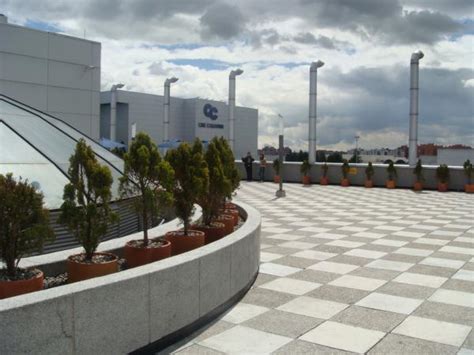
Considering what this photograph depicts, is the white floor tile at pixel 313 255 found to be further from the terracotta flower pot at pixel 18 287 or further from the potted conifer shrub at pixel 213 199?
the terracotta flower pot at pixel 18 287

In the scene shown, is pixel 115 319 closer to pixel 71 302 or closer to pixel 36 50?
pixel 71 302

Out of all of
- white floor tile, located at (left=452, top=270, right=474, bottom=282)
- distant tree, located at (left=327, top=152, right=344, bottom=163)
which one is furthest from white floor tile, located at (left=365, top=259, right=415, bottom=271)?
distant tree, located at (left=327, top=152, right=344, bottom=163)

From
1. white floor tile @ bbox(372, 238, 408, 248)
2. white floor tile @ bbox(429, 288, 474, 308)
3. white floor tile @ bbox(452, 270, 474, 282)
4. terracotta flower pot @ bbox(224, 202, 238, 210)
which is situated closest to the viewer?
white floor tile @ bbox(429, 288, 474, 308)

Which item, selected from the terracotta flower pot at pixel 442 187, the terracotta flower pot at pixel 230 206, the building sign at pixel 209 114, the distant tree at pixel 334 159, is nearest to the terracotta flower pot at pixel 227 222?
the terracotta flower pot at pixel 230 206

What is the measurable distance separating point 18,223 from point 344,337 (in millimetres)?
3015

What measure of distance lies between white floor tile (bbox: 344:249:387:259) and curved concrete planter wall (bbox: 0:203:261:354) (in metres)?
3.43

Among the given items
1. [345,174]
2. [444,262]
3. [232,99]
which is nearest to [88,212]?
[444,262]

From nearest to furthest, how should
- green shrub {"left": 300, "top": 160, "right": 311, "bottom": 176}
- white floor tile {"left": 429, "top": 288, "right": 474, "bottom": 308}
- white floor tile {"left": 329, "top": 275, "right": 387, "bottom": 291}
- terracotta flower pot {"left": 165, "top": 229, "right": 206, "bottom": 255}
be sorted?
white floor tile {"left": 429, "top": 288, "right": 474, "bottom": 308} < terracotta flower pot {"left": 165, "top": 229, "right": 206, "bottom": 255} < white floor tile {"left": 329, "top": 275, "right": 387, "bottom": 291} < green shrub {"left": 300, "top": 160, "right": 311, "bottom": 176}

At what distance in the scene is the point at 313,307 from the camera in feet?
17.7

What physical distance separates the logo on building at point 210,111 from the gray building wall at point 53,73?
39.5 meters

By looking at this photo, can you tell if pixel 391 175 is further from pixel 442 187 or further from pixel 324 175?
pixel 324 175

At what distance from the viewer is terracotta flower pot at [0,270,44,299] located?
3.88 metres

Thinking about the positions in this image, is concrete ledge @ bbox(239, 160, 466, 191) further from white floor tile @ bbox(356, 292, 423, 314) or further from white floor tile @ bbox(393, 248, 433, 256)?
white floor tile @ bbox(356, 292, 423, 314)

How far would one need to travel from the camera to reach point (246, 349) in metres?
4.18
